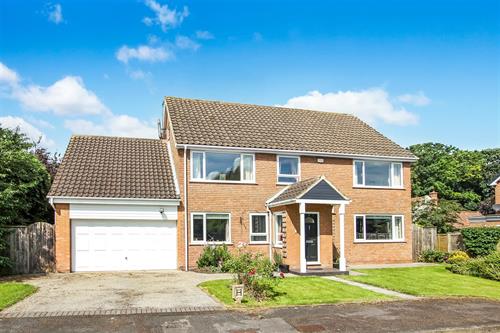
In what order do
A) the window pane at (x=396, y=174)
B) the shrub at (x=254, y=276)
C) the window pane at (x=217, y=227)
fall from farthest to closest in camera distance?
the window pane at (x=396, y=174) → the window pane at (x=217, y=227) → the shrub at (x=254, y=276)

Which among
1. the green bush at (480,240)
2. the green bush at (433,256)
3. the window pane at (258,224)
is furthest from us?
the green bush at (433,256)

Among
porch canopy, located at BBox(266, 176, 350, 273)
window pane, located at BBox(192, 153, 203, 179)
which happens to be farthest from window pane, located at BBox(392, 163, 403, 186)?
window pane, located at BBox(192, 153, 203, 179)

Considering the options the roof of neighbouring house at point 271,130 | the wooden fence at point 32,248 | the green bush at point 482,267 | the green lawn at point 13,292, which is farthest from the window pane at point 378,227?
the green lawn at point 13,292

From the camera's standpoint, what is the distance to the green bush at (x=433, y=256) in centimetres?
2458

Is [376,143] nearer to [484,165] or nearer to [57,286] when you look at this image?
[57,286]

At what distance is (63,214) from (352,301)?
12.7 meters

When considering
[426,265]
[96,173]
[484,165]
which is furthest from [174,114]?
[484,165]

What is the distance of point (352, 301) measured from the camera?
13.8m

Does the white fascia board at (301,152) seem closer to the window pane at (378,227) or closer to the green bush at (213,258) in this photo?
the window pane at (378,227)

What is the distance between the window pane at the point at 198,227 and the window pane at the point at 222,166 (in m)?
1.95

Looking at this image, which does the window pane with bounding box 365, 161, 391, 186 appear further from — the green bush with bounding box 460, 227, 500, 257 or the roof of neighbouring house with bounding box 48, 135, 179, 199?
the roof of neighbouring house with bounding box 48, 135, 179, 199

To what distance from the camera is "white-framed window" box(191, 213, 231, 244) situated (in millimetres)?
21734

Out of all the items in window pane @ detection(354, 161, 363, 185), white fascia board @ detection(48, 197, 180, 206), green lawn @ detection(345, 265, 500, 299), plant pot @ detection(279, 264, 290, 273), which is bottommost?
green lawn @ detection(345, 265, 500, 299)

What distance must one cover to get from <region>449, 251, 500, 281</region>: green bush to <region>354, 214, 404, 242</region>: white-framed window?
415cm
